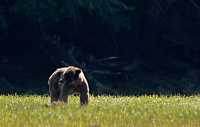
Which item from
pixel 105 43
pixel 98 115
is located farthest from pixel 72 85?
pixel 105 43

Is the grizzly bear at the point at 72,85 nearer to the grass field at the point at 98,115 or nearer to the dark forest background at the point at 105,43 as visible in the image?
the grass field at the point at 98,115

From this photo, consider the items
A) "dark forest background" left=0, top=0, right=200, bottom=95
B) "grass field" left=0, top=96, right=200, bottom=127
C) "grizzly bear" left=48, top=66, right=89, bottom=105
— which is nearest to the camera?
"grass field" left=0, top=96, right=200, bottom=127

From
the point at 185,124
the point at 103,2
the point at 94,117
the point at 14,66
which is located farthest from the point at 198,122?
the point at 14,66

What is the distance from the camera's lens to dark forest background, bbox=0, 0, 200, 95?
113ft

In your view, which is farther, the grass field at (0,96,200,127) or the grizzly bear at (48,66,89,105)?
the grizzly bear at (48,66,89,105)

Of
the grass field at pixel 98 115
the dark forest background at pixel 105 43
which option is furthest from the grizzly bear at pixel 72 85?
the dark forest background at pixel 105 43

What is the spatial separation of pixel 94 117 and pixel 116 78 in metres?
22.5

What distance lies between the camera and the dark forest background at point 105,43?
34.3 m

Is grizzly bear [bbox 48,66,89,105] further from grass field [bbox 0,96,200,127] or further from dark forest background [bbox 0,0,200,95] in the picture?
dark forest background [bbox 0,0,200,95]

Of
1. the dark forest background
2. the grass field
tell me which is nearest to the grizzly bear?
the grass field

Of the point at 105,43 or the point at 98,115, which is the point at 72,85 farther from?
the point at 105,43

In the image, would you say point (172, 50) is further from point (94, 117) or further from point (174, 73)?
point (94, 117)

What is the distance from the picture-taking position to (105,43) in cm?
3816

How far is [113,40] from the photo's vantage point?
38156 millimetres
